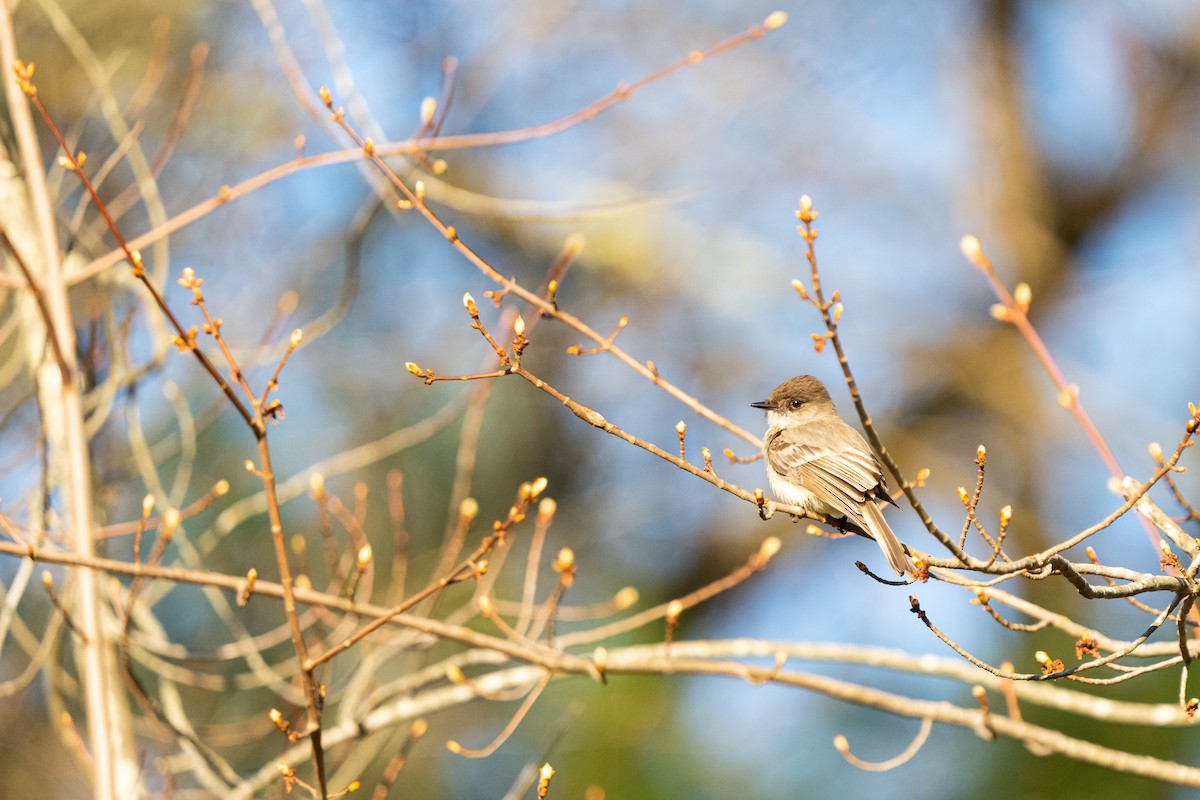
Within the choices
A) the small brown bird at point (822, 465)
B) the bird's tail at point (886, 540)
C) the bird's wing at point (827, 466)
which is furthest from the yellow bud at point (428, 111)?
the bird's tail at point (886, 540)

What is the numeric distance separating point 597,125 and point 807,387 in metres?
5.12

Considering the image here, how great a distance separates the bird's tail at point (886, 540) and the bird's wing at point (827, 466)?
26mm

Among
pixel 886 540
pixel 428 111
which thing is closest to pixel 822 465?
pixel 886 540

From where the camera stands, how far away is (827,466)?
3705 millimetres

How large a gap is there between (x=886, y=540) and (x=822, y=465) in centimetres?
62

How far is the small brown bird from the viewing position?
→ 337 centimetres

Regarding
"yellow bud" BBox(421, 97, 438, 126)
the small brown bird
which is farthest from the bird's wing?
"yellow bud" BBox(421, 97, 438, 126)

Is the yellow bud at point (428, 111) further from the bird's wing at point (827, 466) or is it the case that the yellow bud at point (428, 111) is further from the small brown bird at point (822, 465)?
the bird's wing at point (827, 466)

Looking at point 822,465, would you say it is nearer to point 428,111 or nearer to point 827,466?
point 827,466

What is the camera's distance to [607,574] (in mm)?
8336

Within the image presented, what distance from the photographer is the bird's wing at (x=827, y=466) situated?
138 inches

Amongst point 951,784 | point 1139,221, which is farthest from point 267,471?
point 1139,221

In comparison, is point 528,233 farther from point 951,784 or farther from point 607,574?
point 951,784

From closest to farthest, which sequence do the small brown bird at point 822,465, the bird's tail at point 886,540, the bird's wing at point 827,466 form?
the bird's tail at point 886,540
the small brown bird at point 822,465
the bird's wing at point 827,466
